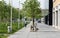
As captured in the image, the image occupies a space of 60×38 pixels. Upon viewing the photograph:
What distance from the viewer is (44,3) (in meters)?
90.6

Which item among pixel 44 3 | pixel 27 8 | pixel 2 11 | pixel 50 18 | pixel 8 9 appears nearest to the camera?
pixel 27 8

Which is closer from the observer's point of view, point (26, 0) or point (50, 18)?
point (26, 0)

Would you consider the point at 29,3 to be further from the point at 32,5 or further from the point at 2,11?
the point at 2,11

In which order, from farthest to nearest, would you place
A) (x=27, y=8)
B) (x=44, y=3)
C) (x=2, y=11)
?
(x=44, y=3), (x=2, y=11), (x=27, y=8)

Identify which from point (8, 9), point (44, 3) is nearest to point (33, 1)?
point (8, 9)

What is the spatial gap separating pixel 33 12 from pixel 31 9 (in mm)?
2006

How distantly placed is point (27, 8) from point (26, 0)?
80.5 inches

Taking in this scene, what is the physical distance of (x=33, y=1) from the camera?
51156 millimetres

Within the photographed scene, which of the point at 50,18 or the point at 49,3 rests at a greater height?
the point at 49,3

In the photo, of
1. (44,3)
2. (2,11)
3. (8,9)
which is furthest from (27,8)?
(44,3)

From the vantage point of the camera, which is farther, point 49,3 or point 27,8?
point 49,3

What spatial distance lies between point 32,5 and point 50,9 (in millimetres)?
24644

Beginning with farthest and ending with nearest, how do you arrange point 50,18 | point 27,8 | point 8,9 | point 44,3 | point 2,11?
point 44,3, point 50,18, point 8,9, point 2,11, point 27,8

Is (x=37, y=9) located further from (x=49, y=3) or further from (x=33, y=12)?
(x=49, y=3)
